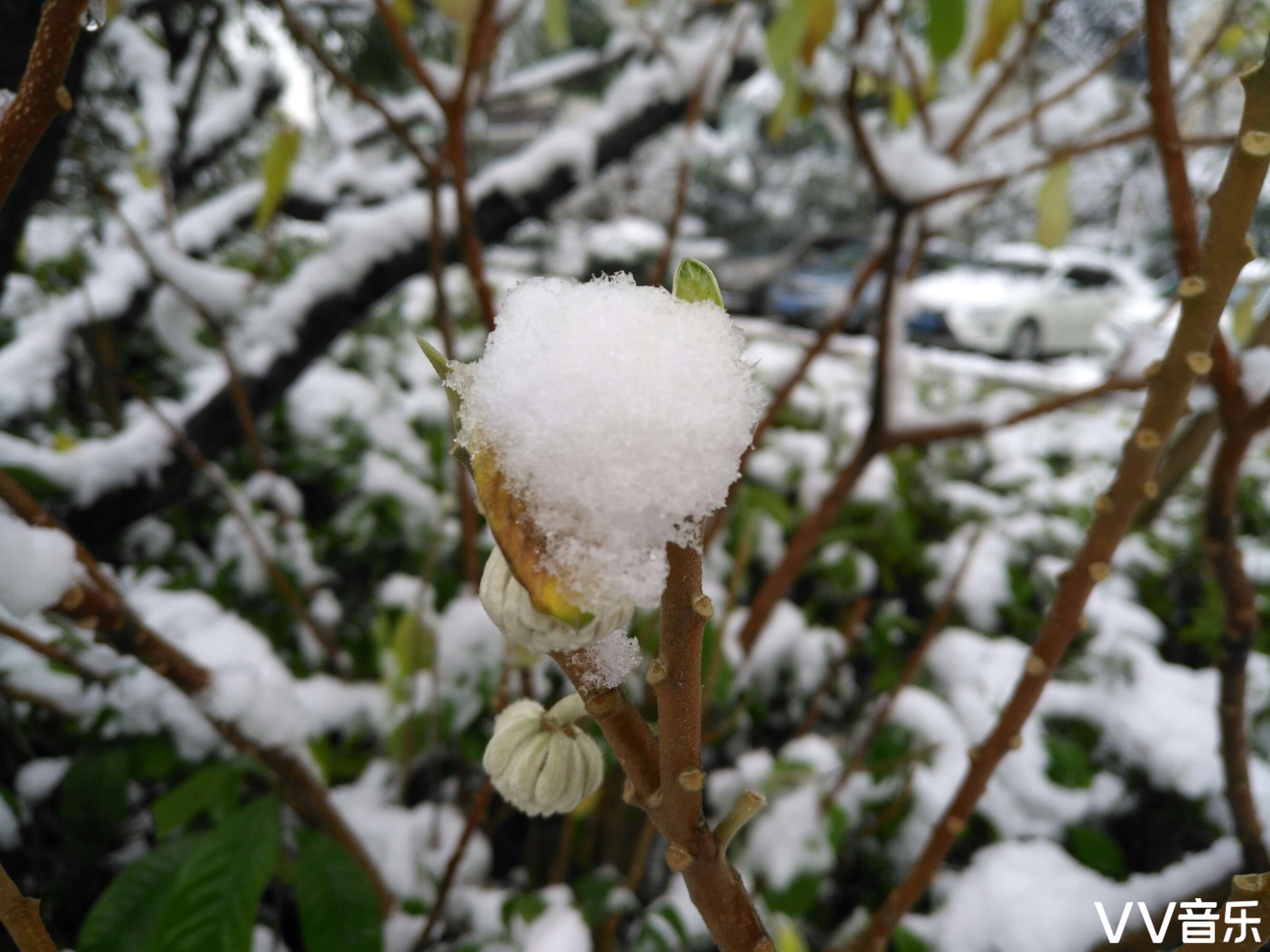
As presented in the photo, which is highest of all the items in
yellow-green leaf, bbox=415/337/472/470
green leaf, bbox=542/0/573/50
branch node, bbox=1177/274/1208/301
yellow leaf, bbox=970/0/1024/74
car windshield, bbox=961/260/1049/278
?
car windshield, bbox=961/260/1049/278

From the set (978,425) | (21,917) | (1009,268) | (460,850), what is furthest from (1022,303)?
(21,917)

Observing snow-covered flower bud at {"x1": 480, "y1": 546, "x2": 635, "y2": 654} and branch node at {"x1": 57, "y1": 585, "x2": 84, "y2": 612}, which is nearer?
snow-covered flower bud at {"x1": 480, "y1": 546, "x2": 635, "y2": 654}

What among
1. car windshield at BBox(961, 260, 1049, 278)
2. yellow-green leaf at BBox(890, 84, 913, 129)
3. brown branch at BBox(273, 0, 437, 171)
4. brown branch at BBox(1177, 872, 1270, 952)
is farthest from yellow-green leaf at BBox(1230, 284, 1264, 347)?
car windshield at BBox(961, 260, 1049, 278)

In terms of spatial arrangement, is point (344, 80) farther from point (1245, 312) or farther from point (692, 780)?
point (1245, 312)

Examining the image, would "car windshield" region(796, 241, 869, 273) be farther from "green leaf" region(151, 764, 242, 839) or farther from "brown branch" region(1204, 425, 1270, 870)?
"green leaf" region(151, 764, 242, 839)

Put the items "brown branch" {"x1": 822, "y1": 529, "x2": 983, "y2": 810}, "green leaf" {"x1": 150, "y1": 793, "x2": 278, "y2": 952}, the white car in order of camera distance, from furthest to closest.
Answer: the white car → "brown branch" {"x1": 822, "y1": 529, "x2": 983, "y2": 810} → "green leaf" {"x1": 150, "y1": 793, "x2": 278, "y2": 952}

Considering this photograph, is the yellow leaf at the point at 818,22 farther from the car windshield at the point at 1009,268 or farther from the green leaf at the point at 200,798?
the car windshield at the point at 1009,268
